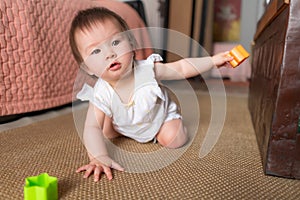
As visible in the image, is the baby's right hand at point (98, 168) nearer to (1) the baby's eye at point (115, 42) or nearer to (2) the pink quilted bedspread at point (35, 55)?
(1) the baby's eye at point (115, 42)

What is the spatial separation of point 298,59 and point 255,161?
10.6 inches

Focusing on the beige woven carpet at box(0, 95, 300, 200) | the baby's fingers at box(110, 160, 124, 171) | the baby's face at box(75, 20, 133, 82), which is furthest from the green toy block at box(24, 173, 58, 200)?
the baby's face at box(75, 20, 133, 82)

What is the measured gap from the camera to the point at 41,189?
476mm

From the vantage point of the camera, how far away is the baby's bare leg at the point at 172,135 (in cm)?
81

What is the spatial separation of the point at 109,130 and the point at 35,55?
44cm

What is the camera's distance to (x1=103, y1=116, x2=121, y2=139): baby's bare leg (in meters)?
0.81

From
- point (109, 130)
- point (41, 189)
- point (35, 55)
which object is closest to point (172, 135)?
point (109, 130)

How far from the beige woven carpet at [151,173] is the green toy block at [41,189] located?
3 cm

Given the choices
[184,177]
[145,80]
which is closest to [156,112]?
[145,80]

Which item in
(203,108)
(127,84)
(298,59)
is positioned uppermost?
(298,59)

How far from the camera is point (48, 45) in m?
1.14

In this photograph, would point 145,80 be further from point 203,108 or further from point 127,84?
point 203,108

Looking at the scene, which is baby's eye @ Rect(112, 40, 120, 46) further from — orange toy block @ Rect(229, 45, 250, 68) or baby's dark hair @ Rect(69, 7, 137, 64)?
orange toy block @ Rect(229, 45, 250, 68)

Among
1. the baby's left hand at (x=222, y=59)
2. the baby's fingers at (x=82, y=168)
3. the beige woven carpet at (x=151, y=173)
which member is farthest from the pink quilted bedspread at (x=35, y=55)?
the baby's left hand at (x=222, y=59)
